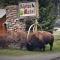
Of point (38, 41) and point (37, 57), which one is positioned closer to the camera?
point (37, 57)

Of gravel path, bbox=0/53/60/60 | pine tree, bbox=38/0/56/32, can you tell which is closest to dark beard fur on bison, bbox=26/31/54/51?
gravel path, bbox=0/53/60/60

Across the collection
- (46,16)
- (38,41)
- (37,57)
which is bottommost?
(37,57)

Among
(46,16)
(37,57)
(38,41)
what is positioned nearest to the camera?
(37,57)

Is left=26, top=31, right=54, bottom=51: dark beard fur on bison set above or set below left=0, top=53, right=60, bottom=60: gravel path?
above

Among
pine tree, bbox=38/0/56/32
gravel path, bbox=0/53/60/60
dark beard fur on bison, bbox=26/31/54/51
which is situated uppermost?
pine tree, bbox=38/0/56/32

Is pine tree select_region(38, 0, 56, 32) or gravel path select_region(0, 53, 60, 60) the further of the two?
pine tree select_region(38, 0, 56, 32)

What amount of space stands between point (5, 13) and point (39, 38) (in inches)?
114

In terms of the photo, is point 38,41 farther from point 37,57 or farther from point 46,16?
point 46,16

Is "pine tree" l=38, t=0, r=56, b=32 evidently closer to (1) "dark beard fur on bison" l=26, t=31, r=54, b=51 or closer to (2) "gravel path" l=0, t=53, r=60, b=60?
(1) "dark beard fur on bison" l=26, t=31, r=54, b=51

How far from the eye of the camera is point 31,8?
1788 cm

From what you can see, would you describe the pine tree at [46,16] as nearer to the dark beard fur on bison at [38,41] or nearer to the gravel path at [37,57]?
the dark beard fur on bison at [38,41]

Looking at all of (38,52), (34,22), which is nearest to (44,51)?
(38,52)

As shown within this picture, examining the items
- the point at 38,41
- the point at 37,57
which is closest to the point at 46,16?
the point at 38,41

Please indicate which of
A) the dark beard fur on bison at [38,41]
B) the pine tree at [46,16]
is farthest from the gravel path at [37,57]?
the pine tree at [46,16]
